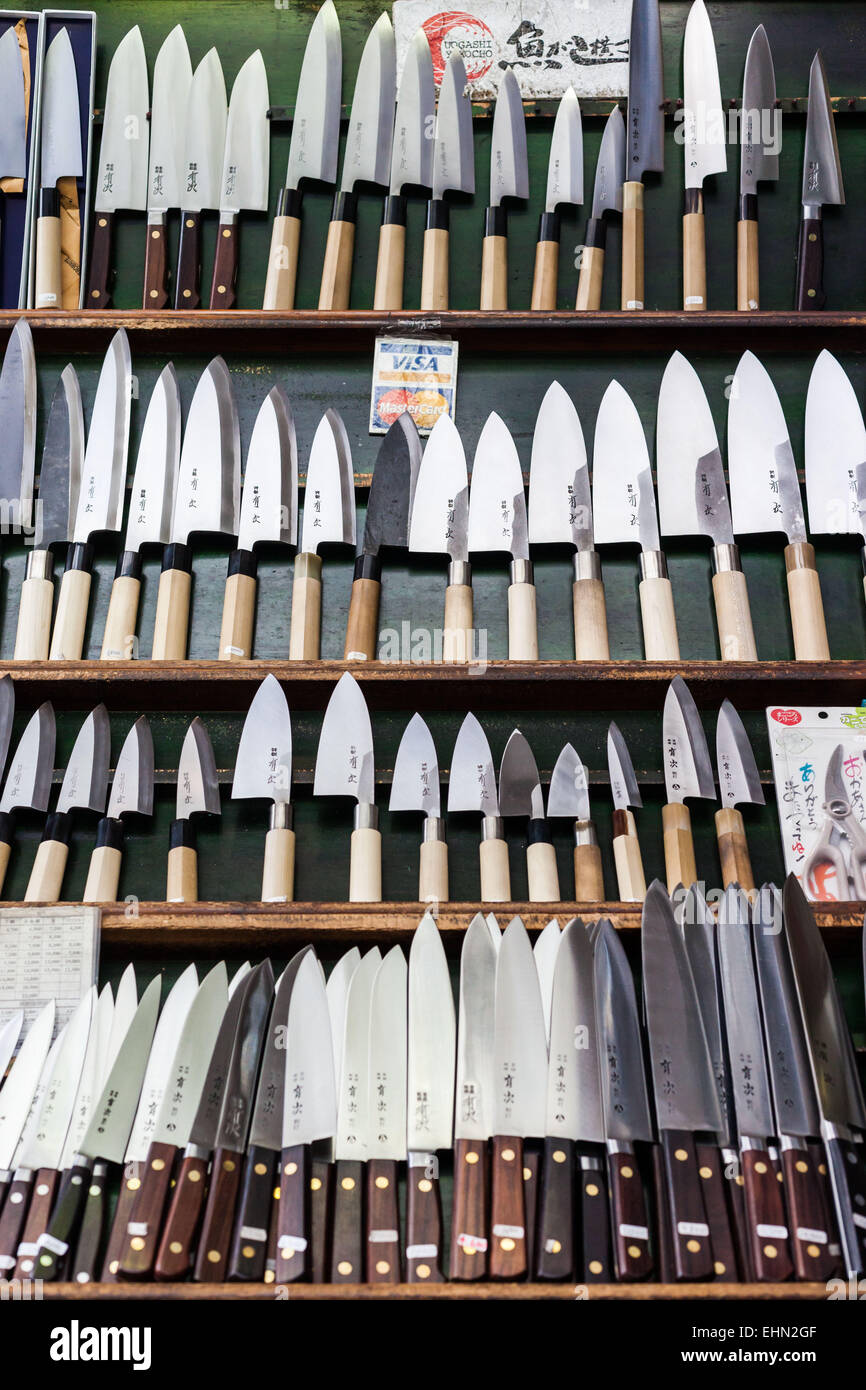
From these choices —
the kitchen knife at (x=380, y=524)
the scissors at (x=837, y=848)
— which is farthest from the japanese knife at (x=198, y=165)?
the scissors at (x=837, y=848)

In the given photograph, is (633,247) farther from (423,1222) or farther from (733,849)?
(423,1222)

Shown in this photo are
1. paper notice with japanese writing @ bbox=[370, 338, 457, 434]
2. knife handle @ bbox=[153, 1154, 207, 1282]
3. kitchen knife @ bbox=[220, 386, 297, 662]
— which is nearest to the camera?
knife handle @ bbox=[153, 1154, 207, 1282]

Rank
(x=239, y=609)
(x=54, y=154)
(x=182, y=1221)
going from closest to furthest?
(x=182, y=1221), (x=239, y=609), (x=54, y=154)

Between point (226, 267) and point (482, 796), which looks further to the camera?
point (226, 267)

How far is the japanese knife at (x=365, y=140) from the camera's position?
2.25 meters

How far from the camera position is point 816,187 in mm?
2275

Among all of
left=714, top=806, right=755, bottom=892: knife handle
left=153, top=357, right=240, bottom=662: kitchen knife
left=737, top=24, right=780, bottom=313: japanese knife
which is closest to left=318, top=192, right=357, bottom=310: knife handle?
left=153, top=357, right=240, bottom=662: kitchen knife

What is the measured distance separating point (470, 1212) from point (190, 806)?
74 centimetres

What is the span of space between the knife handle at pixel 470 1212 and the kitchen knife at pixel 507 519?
74 centimetres

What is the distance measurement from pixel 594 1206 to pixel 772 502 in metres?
1.15

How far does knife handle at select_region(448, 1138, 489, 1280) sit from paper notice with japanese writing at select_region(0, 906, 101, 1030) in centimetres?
58

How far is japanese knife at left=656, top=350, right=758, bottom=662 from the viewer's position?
77.0 inches

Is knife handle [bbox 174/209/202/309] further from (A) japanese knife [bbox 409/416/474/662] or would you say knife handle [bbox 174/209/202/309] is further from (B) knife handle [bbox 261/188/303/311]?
(A) japanese knife [bbox 409/416/474/662]

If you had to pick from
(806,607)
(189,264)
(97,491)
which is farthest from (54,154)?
(806,607)
